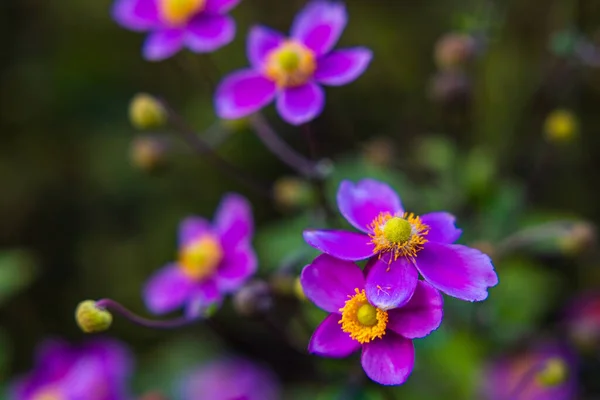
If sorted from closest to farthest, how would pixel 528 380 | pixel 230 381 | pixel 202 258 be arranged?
pixel 202 258, pixel 528 380, pixel 230 381

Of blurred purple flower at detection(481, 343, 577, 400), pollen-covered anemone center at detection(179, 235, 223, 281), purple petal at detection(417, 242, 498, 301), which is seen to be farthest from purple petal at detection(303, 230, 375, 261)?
blurred purple flower at detection(481, 343, 577, 400)

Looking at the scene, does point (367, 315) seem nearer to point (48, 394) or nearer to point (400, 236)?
point (400, 236)

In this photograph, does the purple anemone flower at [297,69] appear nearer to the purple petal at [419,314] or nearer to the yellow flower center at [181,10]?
the yellow flower center at [181,10]

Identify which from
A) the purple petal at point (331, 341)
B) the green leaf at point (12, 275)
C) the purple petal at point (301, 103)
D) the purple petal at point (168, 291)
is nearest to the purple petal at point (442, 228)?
the purple petal at point (331, 341)

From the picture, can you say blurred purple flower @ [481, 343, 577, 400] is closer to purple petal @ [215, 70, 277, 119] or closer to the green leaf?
purple petal @ [215, 70, 277, 119]

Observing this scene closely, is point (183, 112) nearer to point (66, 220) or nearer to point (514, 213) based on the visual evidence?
point (66, 220)

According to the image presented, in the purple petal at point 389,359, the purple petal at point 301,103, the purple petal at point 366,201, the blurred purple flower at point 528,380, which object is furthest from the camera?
the blurred purple flower at point 528,380

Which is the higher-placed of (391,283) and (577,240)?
(391,283)

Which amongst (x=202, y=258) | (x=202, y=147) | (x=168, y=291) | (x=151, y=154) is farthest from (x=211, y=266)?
(x=151, y=154)
